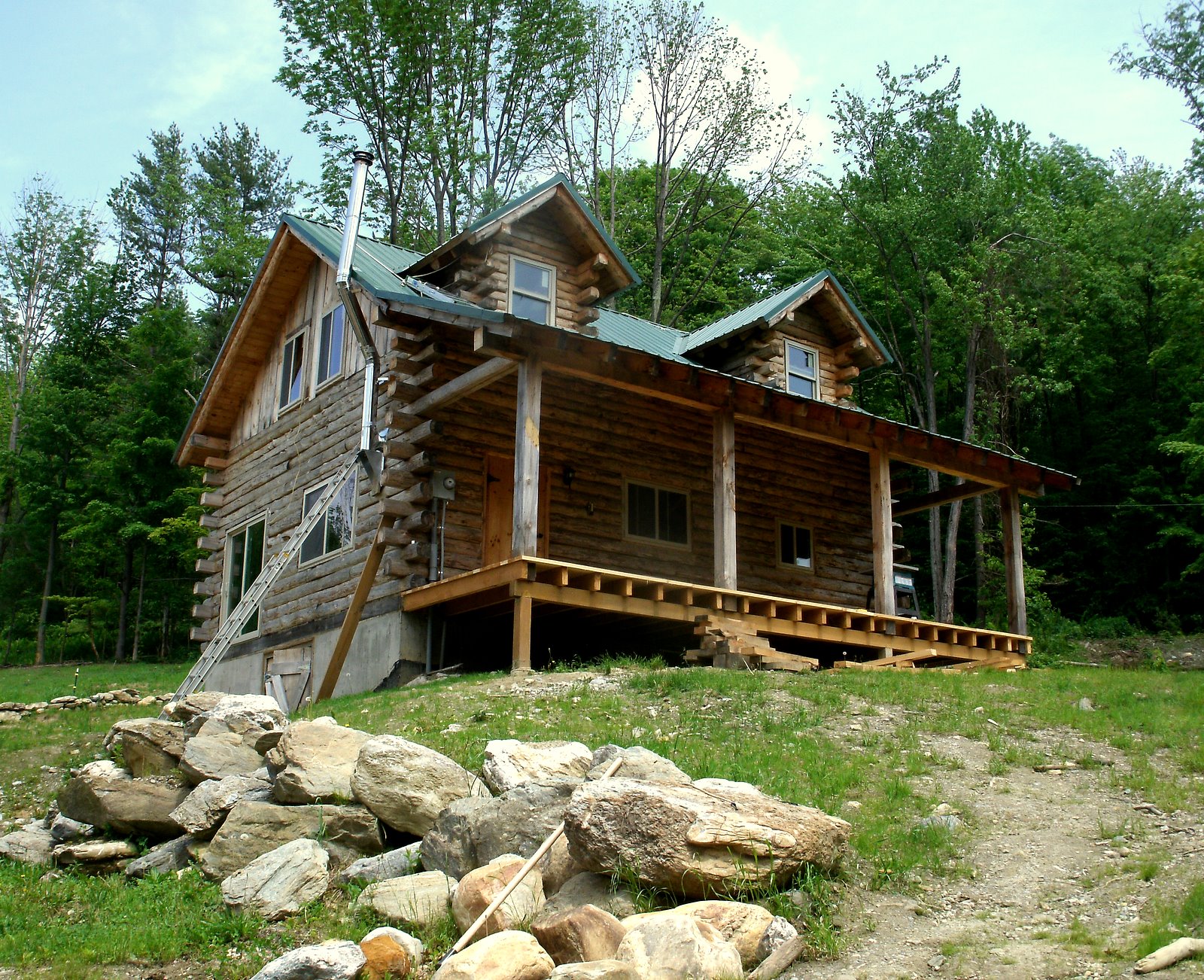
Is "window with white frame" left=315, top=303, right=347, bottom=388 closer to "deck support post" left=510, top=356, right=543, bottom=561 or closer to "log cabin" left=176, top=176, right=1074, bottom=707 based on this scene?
"log cabin" left=176, top=176, right=1074, bottom=707

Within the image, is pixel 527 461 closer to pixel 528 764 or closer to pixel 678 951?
pixel 528 764

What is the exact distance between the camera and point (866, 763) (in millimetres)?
9570

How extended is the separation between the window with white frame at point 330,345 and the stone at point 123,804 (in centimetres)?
1121

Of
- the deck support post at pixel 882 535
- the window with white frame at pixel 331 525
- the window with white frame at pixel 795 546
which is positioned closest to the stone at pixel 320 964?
the window with white frame at pixel 331 525

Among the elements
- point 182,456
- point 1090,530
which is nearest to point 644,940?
point 182,456

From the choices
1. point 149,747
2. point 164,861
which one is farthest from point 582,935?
point 149,747

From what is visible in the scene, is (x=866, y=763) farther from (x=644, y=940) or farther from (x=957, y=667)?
(x=957, y=667)

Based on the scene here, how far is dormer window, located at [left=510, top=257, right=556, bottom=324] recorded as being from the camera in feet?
62.5

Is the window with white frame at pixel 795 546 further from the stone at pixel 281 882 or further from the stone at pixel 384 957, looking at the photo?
the stone at pixel 384 957

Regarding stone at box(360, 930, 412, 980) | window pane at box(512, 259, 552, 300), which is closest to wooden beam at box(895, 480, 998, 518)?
window pane at box(512, 259, 552, 300)

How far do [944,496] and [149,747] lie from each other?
648 inches

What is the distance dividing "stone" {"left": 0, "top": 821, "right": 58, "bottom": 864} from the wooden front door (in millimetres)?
8828

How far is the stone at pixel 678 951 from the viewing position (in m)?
5.95

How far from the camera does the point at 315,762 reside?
894cm
